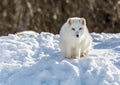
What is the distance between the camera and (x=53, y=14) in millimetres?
17531

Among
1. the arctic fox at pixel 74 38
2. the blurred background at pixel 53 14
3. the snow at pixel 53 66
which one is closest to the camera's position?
the snow at pixel 53 66

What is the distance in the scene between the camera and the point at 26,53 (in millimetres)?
9531

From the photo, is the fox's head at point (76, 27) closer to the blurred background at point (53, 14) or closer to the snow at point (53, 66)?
the snow at point (53, 66)

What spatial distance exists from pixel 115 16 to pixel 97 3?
2.17 ft

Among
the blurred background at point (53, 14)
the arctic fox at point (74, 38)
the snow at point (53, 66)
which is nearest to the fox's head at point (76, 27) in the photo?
the arctic fox at point (74, 38)

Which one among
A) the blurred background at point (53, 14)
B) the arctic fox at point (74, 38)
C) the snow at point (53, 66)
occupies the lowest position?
the blurred background at point (53, 14)

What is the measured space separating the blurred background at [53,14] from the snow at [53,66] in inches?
280

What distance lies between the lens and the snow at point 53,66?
8.23m

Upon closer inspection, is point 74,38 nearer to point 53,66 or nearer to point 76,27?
point 76,27

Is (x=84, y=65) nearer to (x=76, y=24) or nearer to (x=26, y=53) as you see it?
(x=76, y=24)

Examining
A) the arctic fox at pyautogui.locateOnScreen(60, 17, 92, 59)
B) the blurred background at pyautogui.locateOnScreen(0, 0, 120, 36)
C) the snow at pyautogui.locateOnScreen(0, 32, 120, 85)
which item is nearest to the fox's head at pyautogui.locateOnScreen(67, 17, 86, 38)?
the arctic fox at pyautogui.locateOnScreen(60, 17, 92, 59)

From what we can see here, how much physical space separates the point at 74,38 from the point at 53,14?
30.1ft

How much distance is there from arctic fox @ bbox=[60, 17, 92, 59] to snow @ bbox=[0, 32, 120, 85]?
12 centimetres

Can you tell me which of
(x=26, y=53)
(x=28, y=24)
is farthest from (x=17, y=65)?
(x=28, y=24)
